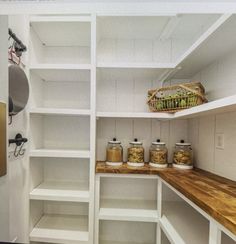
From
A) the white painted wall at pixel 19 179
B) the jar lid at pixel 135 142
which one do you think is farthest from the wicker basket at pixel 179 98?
the white painted wall at pixel 19 179

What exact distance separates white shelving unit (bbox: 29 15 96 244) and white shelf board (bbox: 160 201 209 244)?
50 centimetres

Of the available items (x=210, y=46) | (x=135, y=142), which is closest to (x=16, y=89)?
(x=135, y=142)

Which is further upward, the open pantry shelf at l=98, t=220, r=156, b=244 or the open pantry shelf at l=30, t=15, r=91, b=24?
the open pantry shelf at l=30, t=15, r=91, b=24

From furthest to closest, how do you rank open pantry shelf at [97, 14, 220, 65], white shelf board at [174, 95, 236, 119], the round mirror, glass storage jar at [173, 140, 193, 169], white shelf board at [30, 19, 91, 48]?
1. open pantry shelf at [97, 14, 220, 65]
2. glass storage jar at [173, 140, 193, 169]
3. white shelf board at [30, 19, 91, 48]
4. the round mirror
5. white shelf board at [174, 95, 236, 119]

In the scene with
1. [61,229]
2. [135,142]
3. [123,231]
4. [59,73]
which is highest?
[59,73]

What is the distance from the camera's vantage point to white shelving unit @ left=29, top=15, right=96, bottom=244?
1195 millimetres

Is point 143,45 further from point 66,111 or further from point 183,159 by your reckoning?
point 183,159

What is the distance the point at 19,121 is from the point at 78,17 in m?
0.76

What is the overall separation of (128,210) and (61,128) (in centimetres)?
82

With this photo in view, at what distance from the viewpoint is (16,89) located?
3.23 feet

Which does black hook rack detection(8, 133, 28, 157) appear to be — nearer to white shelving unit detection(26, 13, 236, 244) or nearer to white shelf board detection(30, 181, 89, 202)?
white shelving unit detection(26, 13, 236, 244)

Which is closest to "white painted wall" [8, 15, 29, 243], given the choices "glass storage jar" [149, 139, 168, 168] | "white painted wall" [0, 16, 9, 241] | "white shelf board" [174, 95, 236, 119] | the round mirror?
the round mirror

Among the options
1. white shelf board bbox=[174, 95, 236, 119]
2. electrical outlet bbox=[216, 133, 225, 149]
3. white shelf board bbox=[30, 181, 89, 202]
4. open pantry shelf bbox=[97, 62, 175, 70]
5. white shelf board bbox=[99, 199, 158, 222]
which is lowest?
white shelf board bbox=[99, 199, 158, 222]

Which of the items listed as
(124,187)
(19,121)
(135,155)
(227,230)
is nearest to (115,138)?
(135,155)
